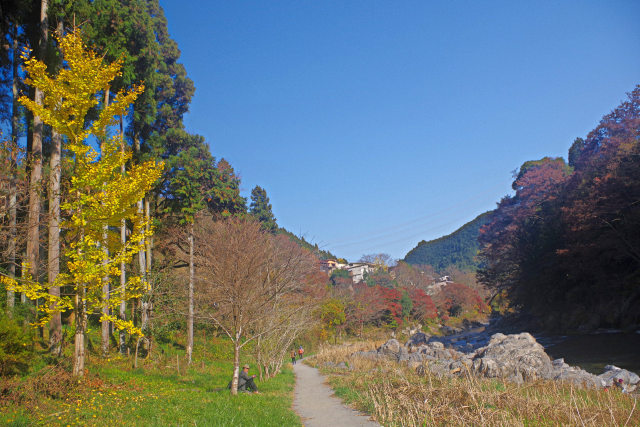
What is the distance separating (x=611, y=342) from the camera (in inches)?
884

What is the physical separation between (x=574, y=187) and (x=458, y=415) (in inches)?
978

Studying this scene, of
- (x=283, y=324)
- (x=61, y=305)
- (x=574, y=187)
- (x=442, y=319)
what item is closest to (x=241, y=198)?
(x=283, y=324)

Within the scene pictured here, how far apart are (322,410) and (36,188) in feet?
31.1

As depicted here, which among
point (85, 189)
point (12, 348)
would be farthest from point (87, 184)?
point (12, 348)

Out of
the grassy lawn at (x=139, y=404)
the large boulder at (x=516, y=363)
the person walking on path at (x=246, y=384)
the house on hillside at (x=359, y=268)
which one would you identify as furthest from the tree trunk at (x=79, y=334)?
the house on hillside at (x=359, y=268)

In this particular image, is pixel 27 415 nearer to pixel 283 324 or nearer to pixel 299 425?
pixel 299 425

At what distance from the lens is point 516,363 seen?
16.2 m

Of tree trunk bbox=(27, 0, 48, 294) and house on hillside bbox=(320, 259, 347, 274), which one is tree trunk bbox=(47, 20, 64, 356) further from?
house on hillside bbox=(320, 259, 347, 274)

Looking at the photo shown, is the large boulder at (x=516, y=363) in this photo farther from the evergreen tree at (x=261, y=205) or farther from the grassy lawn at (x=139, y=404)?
the evergreen tree at (x=261, y=205)

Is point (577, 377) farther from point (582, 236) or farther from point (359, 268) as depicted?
point (359, 268)

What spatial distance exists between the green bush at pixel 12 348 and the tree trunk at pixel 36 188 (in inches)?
58.2

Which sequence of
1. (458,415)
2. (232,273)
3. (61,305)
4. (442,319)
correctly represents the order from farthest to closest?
(442,319), (232,273), (61,305), (458,415)

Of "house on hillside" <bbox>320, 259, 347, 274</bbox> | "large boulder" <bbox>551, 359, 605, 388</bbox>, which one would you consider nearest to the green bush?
"large boulder" <bbox>551, 359, 605, 388</bbox>

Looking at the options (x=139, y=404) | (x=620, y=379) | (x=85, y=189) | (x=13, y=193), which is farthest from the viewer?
(x=620, y=379)
